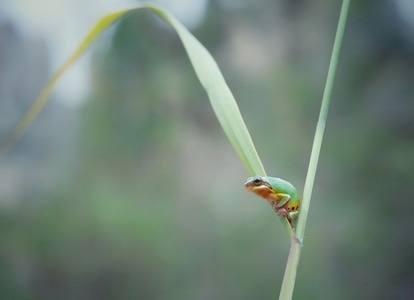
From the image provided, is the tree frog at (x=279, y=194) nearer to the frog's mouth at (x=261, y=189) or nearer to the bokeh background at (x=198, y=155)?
the frog's mouth at (x=261, y=189)

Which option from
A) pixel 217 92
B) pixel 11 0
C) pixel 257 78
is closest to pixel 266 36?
pixel 257 78

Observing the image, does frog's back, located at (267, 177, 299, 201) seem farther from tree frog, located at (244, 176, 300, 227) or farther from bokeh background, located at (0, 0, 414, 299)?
bokeh background, located at (0, 0, 414, 299)

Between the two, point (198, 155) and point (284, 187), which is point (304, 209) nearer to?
point (284, 187)

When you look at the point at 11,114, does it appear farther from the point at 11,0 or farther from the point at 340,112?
the point at 340,112

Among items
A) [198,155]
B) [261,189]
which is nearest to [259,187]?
[261,189]

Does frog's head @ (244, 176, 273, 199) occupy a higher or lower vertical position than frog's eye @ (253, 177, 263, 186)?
lower

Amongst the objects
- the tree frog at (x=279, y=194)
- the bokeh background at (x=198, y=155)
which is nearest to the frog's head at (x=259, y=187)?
the tree frog at (x=279, y=194)

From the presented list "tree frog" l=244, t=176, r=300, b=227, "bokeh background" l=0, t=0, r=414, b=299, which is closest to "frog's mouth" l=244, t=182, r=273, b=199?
"tree frog" l=244, t=176, r=300, b=227
